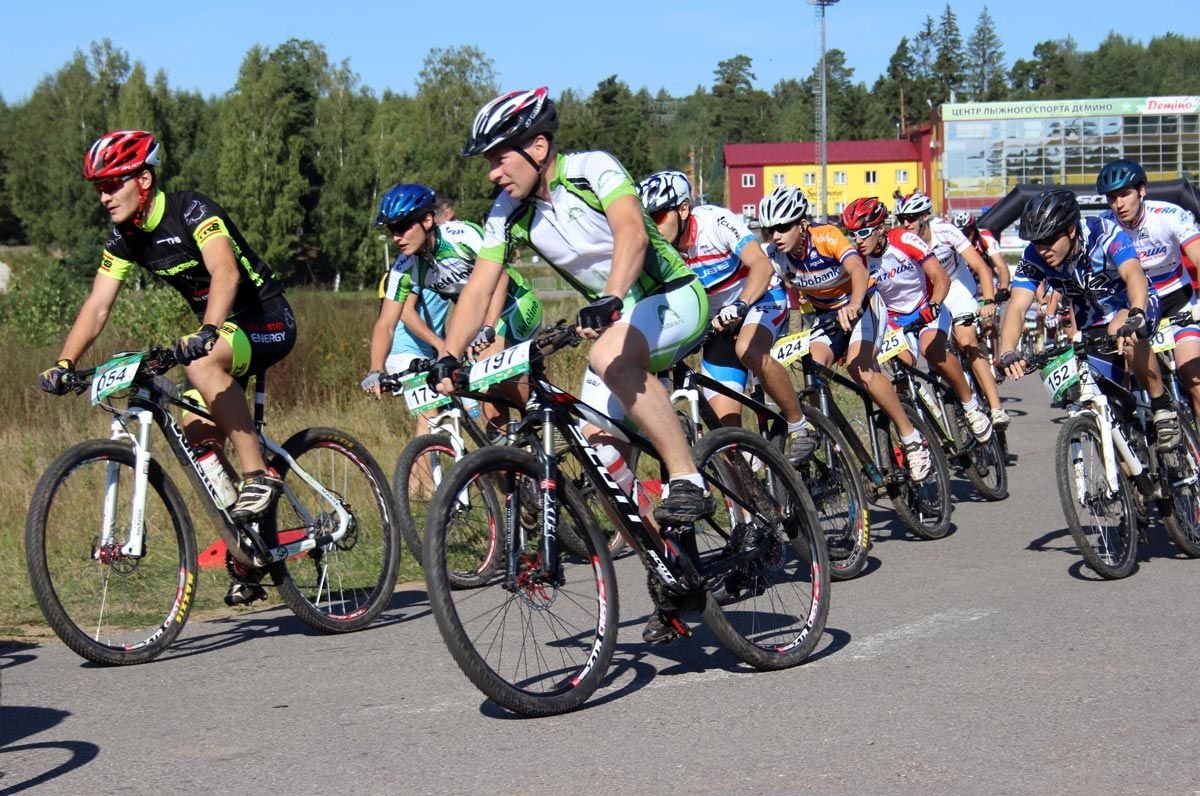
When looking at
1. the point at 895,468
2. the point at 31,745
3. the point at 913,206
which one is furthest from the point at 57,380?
the point at 913,206

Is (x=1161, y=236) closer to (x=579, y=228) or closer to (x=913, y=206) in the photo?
(x=913, y=206)

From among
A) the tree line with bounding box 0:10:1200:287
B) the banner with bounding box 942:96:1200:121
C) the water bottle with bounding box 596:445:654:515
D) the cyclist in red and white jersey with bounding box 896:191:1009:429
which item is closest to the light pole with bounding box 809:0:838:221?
the tree line with bounding box 0:10:1200:287

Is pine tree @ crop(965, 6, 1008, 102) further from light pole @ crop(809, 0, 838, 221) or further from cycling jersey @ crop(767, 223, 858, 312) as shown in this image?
cycling jersey @ crop(767, 223, 858, 312)

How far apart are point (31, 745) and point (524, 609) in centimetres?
175

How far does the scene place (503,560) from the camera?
18.3 ft

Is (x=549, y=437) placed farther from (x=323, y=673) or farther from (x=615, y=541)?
(x=615, y=541)

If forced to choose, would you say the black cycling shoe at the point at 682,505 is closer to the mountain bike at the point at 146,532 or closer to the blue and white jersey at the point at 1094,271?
the mountain bike at the point at 146,532

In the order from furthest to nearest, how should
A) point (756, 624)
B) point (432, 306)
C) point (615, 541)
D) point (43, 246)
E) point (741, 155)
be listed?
1. point (741, 155)
2. point (43, 246)
3. point (432, 306)
4. point (615, 541)
5. point (756, 624)

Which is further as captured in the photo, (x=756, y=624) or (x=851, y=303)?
(x=851, y=303)

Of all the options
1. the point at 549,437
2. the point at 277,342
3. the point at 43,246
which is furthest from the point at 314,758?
the point at 43,246

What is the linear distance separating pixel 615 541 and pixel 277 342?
2656 millimetres

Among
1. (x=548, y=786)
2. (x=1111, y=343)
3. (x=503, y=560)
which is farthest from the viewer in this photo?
(x=1111, y=343)

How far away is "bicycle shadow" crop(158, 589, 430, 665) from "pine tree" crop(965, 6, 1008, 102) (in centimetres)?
19055

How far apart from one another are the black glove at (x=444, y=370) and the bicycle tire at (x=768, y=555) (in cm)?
121
